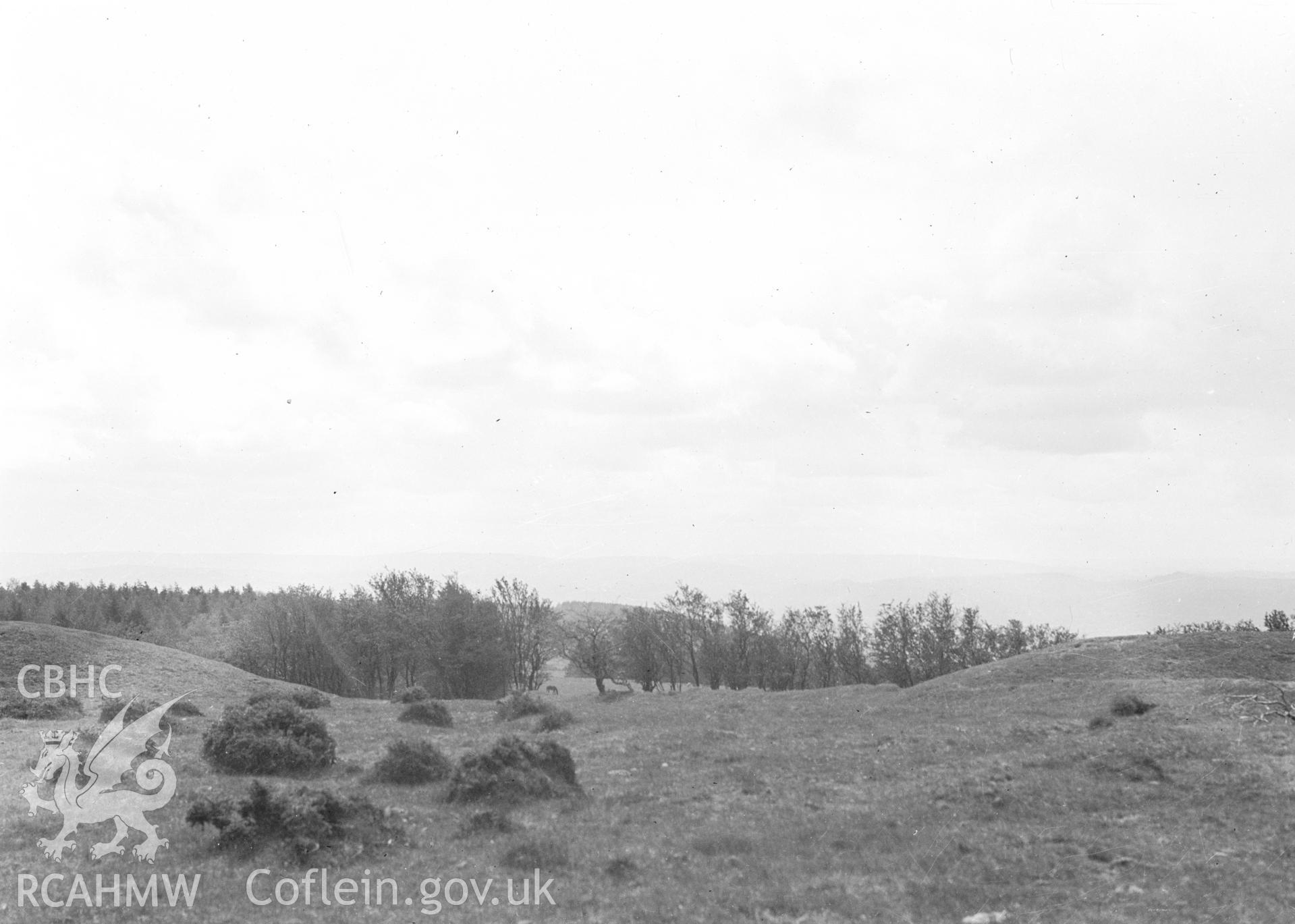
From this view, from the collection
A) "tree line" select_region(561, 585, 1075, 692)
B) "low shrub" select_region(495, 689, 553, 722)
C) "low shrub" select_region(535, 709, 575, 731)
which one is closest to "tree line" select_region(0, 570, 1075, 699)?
"tree line" select_region(561, 585, 1075, 692)

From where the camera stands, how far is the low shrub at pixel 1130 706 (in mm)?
25906

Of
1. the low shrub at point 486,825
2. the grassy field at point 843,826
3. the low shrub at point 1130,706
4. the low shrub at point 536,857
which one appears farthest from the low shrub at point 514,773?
the low shrub at point 1130,706

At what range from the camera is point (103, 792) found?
17.1 m

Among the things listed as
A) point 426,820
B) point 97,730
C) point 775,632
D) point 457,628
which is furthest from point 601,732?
point 775,632

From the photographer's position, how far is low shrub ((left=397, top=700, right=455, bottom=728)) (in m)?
32.8

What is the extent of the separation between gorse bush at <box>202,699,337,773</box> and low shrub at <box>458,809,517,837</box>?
748 cm

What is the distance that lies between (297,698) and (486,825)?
20877 millimetres

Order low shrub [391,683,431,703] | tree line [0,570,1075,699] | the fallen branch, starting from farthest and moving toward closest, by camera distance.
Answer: tree line [0,570,1075,699]
low shrub [391,683,431,703]
the fallen branch

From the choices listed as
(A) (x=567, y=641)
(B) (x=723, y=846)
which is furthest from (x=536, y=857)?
(A) (x=567, y=641)

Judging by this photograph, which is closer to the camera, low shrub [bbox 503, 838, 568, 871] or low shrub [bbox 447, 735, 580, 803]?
low shrub [bbox 503, 838, 568, 871]

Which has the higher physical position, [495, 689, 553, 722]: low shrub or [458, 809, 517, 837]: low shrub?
[458, 809, 517, 837]: low shrub

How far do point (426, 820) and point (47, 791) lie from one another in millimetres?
8459

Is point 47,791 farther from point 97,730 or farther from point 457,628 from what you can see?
point 457,628

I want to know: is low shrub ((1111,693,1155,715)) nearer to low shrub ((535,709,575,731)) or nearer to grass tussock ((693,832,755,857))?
grass tussock ((693,832,755,857))
